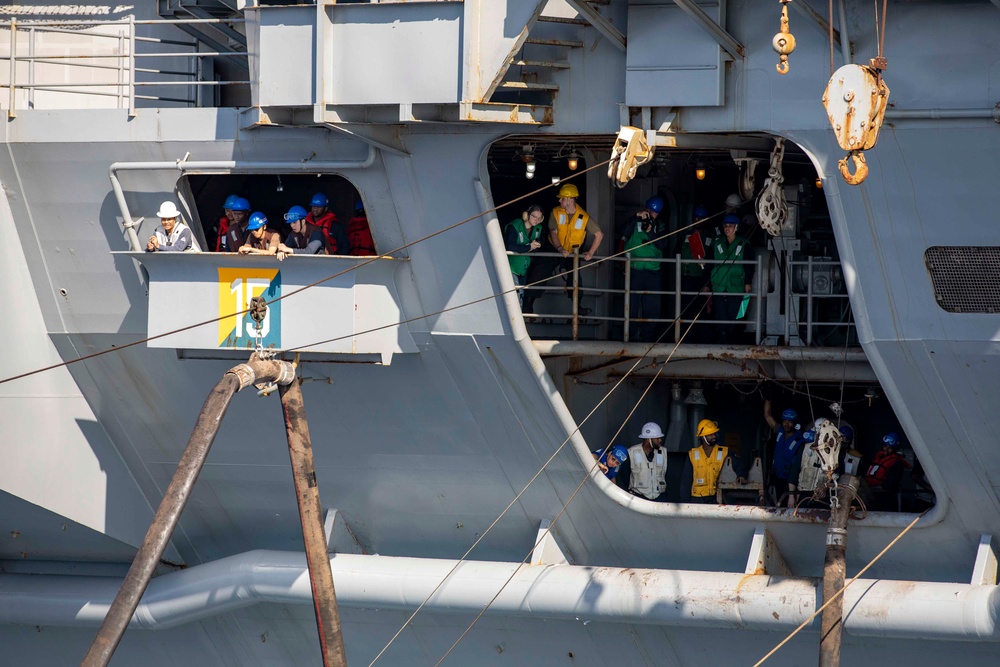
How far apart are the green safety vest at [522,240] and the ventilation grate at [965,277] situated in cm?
329

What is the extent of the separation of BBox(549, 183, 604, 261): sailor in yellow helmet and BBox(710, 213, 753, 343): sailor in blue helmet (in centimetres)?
107

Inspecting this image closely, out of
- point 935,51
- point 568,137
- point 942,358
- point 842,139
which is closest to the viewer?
point 842,139

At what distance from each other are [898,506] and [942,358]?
2112mm

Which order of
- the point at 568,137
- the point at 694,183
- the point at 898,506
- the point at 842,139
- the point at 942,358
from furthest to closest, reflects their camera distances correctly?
the point at 694,183
the point at 898,506
the point at 568,137
the point at 942,358
the point at 842,139

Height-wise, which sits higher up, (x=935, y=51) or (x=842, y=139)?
(x=935, y=51)

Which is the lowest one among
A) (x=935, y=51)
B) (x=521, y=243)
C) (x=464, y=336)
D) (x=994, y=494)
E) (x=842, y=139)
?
(x=994, y=494)

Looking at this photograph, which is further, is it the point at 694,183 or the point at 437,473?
the point at 694,183

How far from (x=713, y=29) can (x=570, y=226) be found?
2.33 meters

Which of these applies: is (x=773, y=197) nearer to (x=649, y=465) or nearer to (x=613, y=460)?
(x=649, y=465)

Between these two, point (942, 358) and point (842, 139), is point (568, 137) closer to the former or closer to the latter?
point (842, 139)

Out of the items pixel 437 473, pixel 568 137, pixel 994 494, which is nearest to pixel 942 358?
pixel 994 494

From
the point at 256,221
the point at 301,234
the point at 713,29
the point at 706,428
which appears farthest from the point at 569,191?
the point at 256,221

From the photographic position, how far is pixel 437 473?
11.7 meters

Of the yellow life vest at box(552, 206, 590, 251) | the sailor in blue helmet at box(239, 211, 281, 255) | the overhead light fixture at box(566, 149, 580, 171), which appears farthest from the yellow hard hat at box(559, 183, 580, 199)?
the sailor in blue helmet at box(239, 211, 281, 255)
